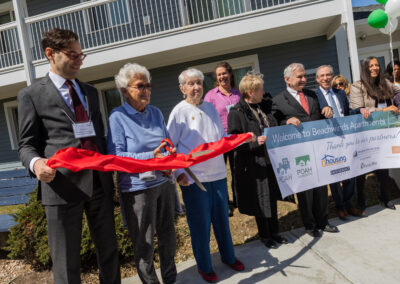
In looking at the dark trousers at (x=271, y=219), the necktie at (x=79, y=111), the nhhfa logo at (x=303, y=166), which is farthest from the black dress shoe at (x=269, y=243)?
the necktie at (x=79, y=111)

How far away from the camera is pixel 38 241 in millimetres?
3459

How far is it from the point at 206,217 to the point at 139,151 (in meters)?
→ 0.96

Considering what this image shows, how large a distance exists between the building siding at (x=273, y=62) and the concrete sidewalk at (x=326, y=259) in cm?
651

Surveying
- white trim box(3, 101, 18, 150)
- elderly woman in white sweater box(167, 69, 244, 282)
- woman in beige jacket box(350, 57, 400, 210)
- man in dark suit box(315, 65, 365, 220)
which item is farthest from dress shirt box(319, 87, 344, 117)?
white trim box(3, 101, 18, 150)

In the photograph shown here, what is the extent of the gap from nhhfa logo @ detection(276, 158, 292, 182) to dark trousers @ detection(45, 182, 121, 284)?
1.97 meters

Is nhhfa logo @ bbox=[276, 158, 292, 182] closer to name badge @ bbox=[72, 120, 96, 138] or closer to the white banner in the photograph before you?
the white banner

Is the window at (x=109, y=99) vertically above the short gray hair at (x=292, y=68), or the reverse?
the window at (x=109, y=99)

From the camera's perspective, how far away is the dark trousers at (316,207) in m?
3.63

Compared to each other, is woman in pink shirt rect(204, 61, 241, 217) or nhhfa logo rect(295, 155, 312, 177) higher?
woman in pink shirt rect(204, 61, 241, 217)

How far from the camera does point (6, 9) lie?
11703 millimetres

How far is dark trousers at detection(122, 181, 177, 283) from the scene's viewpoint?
2428mm

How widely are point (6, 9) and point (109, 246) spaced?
13057 mm

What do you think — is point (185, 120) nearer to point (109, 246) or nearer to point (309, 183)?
point (109, 246)

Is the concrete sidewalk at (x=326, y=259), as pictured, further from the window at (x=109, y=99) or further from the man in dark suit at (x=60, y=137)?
the window at (x=109, y=99)
